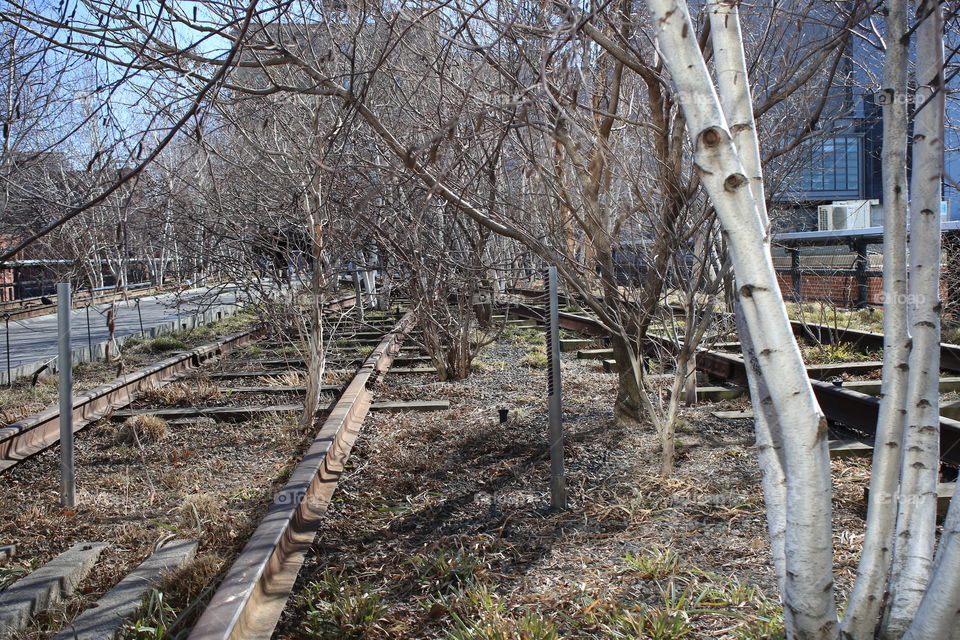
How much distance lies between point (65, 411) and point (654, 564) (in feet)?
11.8

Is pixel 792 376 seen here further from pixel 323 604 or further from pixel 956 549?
pixel 323 604

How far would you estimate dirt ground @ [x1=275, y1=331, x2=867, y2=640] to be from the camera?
123 inches

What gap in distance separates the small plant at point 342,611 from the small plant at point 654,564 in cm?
108

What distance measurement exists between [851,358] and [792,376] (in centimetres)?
788

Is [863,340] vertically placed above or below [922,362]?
below

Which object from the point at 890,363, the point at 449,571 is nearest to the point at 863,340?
the point at 449,571

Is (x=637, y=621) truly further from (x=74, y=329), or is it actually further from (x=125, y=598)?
(x=74, y=329)

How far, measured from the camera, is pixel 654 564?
11.4ft

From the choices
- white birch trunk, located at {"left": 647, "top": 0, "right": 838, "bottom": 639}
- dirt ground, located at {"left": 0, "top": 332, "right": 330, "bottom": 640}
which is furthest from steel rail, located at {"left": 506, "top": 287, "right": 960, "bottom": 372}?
white birch trunk, located at {"left": 647, "top": 0, "right": 838, "bottom": 639}

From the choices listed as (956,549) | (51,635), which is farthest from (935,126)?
(51,635)

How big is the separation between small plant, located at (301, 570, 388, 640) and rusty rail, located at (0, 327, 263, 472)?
133 inches

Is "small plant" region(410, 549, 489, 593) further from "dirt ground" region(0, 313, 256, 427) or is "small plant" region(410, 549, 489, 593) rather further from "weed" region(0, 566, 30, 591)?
"dirt ground" region(0, 313, 256, 427)

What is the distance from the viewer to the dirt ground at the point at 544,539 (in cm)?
312

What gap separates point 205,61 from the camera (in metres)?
3.47
